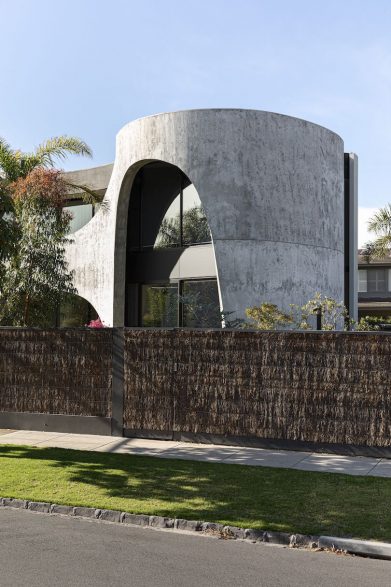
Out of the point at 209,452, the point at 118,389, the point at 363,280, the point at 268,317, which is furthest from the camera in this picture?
the point at 363,280

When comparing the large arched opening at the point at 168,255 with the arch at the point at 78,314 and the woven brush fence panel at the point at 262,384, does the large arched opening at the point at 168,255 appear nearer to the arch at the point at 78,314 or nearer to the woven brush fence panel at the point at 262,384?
the arch at the point at 78,314

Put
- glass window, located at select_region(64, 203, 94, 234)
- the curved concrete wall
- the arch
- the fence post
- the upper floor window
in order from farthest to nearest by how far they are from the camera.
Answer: glass window, located at select_region(64, 203, 94, 234), the arch, the upper floor window, the curved concrete wall, the fence post

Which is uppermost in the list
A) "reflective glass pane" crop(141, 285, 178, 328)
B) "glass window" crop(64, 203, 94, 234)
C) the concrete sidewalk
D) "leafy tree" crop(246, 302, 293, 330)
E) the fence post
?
"glass window" crop(64, 203, 94, 234)

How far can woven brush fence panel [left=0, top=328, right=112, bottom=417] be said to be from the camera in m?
13.5

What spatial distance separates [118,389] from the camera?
13.2 m

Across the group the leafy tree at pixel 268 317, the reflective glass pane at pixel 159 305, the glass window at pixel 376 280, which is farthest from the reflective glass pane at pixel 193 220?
the glass window at pixel 376 280

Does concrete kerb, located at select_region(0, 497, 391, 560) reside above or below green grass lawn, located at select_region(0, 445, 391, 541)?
below

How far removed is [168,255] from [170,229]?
830 millimetres

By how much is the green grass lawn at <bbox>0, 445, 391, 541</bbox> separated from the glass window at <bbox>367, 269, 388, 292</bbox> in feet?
141

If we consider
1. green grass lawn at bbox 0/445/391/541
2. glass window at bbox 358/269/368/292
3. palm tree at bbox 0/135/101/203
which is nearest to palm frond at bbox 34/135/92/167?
palm tree at bbox 0/135/101/203

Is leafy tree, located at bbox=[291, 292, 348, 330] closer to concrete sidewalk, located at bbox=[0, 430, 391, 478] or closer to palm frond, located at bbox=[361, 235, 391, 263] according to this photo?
concrete sidewalk, located at bbox=[0, 430, 391, 478]

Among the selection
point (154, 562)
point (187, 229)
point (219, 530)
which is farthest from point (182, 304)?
point (154, 562)

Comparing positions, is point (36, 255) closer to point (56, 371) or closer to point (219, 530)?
point (56, 371)

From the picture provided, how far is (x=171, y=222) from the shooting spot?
2052cm
